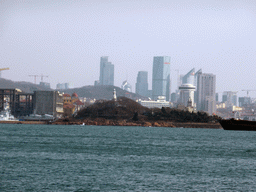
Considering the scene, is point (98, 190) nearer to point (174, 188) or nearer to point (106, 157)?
point (174, 188)

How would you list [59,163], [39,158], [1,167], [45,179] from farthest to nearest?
[39,158]
[59,163]
[1,167]
[45,179]

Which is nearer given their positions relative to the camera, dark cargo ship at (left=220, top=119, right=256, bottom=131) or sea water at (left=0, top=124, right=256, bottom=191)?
sea water at (left=0, top=124, right=256, bottom=191)

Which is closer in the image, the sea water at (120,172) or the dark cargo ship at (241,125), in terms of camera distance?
the sea water at (120,172)

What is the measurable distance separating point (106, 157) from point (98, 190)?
2295 cm

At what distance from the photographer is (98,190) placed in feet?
117

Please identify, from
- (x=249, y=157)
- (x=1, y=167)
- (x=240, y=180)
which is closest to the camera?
(x=240, y=180)

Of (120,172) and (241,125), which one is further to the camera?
(241,125)

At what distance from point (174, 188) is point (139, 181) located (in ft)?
13.4

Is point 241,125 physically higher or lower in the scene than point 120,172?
higher

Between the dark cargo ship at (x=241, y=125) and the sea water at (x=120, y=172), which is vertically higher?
the dark cargo ship at (x=241, y=125)

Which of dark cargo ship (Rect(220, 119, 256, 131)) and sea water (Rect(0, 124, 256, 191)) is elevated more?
dark cargo ship (Rect(220, 119, 256, 131))

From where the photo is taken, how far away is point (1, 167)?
4641cm

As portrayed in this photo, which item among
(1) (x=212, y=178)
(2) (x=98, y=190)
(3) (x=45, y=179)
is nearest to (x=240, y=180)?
(1) (x=212, y=178)

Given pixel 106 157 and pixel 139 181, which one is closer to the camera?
pixel 139 181
